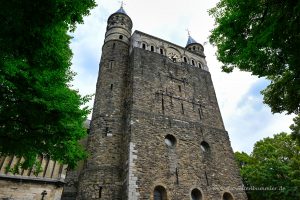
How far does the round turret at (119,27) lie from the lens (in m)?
22.0

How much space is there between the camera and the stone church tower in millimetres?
12930

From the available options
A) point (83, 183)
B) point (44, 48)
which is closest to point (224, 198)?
point (83, 183)

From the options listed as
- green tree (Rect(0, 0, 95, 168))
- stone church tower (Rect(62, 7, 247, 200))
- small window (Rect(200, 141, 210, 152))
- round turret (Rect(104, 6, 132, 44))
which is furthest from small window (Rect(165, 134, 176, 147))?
round turret (Rect(104, 6, 132, 44))

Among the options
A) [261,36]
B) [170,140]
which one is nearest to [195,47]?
[170,140]

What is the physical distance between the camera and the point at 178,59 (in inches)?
883

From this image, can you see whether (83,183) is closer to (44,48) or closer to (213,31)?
(44,48)

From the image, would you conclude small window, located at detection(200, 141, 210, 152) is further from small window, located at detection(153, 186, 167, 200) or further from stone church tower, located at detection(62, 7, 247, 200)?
small window, located at detection(153, 186, 167, 200)

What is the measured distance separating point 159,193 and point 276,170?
10208mm

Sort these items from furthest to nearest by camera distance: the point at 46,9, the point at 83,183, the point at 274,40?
the point at 83,183
the point at 274,40
the point at 46,9

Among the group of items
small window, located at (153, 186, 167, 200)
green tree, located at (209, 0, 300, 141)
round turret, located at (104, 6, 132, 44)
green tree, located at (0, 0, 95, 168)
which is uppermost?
round turret, located at (104, 6, 132, 44)

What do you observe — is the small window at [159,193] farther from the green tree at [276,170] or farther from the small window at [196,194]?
the green tree at [276,170]

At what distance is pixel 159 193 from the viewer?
12.9 meters

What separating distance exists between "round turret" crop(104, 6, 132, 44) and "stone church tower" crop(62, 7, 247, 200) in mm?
137

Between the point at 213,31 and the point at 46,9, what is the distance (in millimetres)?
5292
